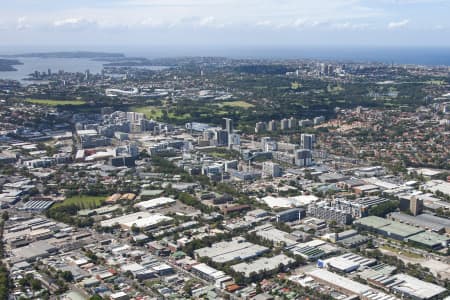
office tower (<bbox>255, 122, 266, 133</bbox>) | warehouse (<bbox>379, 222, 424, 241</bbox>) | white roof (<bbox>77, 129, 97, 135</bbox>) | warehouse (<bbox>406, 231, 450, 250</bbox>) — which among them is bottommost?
warehouse (<bbox>406, 231, 450, 250</bbox>)

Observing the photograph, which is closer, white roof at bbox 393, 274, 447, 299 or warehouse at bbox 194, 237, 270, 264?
white roof at bbox 393, 274, 447, 299

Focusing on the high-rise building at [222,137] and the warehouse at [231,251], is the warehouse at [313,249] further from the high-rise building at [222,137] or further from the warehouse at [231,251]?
the high-rise building at [222,137]

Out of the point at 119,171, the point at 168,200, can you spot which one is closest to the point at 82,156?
the point at 119,171

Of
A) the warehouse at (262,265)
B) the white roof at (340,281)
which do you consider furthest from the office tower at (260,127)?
the white roof at (340,281)

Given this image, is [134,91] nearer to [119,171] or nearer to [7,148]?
[7,148]

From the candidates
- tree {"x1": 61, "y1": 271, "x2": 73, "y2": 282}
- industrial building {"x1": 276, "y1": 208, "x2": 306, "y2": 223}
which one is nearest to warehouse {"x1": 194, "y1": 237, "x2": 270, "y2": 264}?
industrial building {"x1": 276, "y1": 208, "x2": 306, "y2": 223}

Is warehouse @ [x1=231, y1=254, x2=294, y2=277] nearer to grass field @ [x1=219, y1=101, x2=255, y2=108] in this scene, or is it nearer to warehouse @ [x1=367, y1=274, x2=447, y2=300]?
warehouse @ [x1=367, y1=274, x2=447, y2=300]

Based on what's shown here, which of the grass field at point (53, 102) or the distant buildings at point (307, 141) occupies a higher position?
the grass field at point (53, 102)
